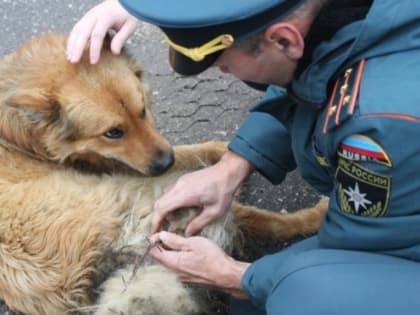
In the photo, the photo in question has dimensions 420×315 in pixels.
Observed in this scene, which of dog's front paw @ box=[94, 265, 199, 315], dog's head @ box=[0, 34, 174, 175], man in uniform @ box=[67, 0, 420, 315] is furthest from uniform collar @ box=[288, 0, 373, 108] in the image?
dog's head @ box=[0, 34, 174, 175]

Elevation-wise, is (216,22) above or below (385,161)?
above

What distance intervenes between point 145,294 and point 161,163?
2.44ft

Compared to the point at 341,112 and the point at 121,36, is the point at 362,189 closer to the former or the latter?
the point at 341,112

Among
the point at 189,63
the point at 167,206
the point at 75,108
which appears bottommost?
the point at 167,206

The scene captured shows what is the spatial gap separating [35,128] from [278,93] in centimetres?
101

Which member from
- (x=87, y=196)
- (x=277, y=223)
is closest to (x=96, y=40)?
(x=87, y=196)

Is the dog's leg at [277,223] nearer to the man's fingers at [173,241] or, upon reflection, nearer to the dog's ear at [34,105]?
the man's fingers at [173,241]

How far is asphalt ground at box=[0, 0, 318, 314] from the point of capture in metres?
3.07

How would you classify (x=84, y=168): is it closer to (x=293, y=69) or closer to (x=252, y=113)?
(x=252, y=113)

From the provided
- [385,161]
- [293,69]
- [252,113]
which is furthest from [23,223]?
[385,161]

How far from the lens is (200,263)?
2.21 metres

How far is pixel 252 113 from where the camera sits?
2.58 meters

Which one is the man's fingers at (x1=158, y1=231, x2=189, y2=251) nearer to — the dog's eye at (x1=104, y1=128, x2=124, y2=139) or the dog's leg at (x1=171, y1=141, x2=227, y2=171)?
the dog's eye at (x1=104, y1=128, x2=124, y2=139)

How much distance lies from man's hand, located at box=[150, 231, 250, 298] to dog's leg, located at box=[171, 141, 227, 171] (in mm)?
749
